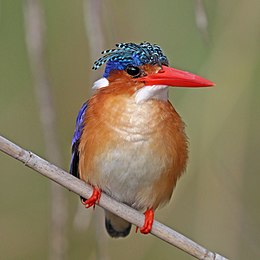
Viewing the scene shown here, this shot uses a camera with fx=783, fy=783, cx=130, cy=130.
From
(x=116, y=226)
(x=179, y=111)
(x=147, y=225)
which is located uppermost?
(x=179, y=111)

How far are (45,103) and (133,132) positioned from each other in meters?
0.47

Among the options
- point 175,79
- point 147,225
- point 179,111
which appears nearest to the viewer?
point 175,79

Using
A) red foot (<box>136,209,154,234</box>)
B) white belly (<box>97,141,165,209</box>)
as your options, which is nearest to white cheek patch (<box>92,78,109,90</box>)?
white belly (<box>97,141,165,209</box>)

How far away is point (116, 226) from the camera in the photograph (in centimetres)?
323

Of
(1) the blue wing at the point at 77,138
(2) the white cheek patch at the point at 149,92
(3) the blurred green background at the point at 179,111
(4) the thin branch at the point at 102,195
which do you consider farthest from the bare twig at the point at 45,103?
(1) the blue wing at the point at 77,138

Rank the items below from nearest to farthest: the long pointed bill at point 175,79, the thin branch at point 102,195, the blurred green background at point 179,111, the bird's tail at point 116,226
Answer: the thin branch at point 102,195, the long pointed bill at point 175,79, the blurred green background at point 179,111, the bird's tail at point 116,226

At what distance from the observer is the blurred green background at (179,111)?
2.96 metres

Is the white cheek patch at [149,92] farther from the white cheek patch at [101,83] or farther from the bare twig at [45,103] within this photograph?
the bare twig at [45,103]

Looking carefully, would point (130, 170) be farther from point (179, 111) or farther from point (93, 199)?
point (179, 111)

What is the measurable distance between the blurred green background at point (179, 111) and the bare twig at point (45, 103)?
0.17 meters

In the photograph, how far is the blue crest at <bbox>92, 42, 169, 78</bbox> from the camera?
2678 millimetres

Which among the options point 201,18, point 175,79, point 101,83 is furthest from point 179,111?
point 201,18

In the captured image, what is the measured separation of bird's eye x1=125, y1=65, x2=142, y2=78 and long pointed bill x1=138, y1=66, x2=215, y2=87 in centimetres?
4

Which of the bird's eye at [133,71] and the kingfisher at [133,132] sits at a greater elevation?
the bird's eye at [133,71]
